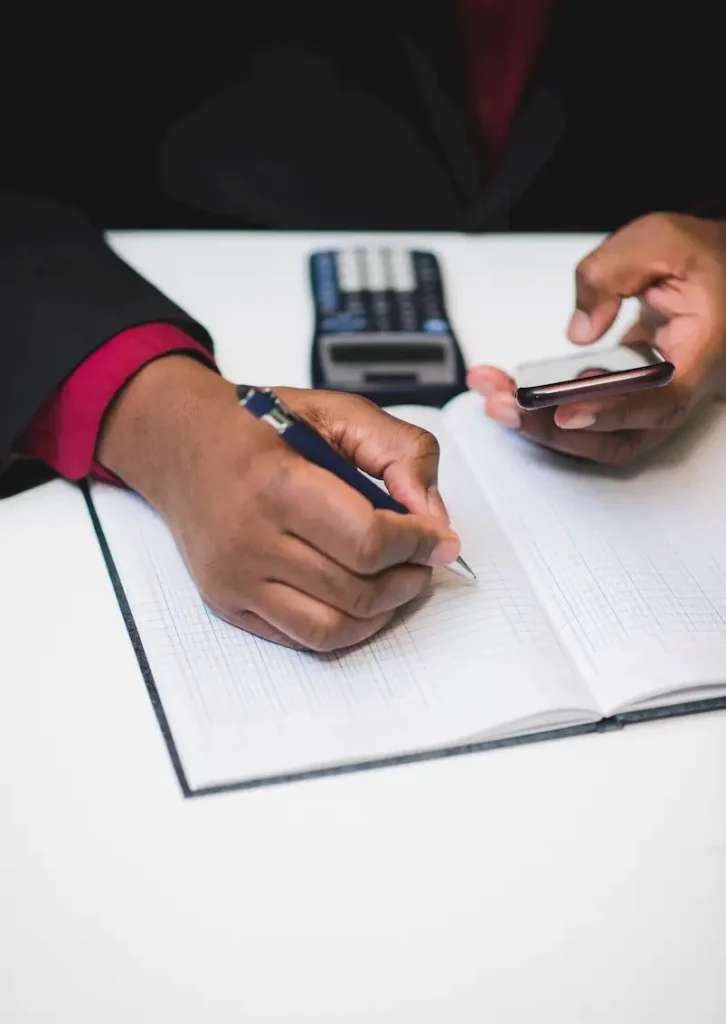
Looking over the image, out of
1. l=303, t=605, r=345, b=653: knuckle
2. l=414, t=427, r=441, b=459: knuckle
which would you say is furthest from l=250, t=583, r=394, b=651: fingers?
l=414, t=427, r=441, b=459: knuckle

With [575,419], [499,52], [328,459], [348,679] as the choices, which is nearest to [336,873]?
[348,679]

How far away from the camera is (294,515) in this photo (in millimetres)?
507

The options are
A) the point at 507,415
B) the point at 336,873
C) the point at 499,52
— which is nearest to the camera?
the point at 336,873

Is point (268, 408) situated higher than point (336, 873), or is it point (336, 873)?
point (268, 408)

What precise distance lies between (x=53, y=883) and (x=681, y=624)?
0.37m

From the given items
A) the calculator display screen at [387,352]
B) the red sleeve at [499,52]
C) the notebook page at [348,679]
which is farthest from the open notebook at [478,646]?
the red sleeve at [499,52]

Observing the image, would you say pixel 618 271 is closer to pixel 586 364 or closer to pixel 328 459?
pixel 586 364

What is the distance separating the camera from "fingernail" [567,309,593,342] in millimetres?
728

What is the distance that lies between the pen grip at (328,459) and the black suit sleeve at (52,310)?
20 cm

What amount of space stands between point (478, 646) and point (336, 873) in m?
0.15

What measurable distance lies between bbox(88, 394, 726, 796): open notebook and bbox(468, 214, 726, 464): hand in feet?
0.13

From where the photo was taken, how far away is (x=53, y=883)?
0.44 m

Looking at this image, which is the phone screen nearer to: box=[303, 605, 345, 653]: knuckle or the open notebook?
the open notebook

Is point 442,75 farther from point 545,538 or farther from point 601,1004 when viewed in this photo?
point 601,1004
